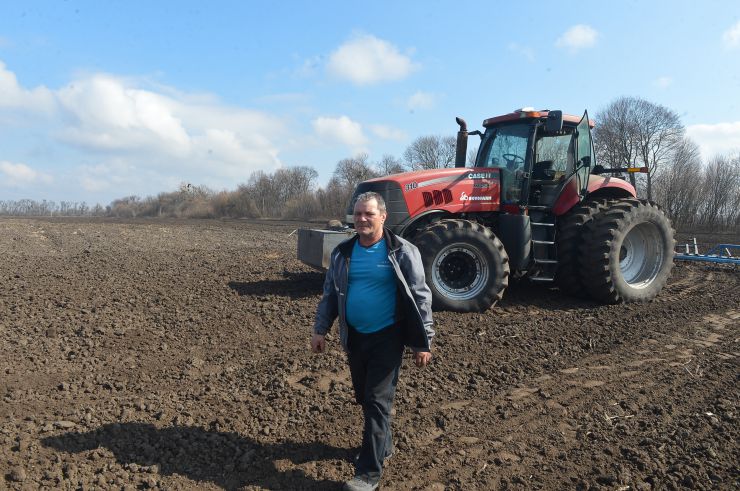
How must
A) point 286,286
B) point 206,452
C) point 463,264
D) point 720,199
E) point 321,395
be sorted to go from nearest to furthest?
point 206,452 → point 321,395 → point 463,264 → point 286,286 → point 720,199

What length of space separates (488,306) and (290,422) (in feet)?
11.7

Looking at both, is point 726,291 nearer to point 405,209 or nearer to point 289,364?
point 405,209

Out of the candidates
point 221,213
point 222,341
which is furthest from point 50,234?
point 221,213

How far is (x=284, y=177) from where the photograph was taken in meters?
55.2

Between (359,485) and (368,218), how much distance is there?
1399mm

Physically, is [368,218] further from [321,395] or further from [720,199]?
[720,199]

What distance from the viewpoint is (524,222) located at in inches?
268

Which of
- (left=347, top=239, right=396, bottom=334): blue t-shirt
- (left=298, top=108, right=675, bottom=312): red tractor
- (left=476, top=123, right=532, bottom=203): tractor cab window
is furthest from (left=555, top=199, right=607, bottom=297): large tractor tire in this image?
(left=347, top=239, right=396, bottom=334): blue t-shirt

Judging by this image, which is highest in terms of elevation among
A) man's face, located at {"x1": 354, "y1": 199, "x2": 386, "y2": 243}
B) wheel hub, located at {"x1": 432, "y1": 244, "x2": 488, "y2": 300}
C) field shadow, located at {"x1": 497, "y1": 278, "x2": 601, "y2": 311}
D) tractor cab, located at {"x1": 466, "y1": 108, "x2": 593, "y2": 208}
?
tractor cab, located at {"x1": 466, "y1": 108, "x2": 593, "y2": 208}

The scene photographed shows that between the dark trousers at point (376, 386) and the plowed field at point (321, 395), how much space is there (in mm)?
211

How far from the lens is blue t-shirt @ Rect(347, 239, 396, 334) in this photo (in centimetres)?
298

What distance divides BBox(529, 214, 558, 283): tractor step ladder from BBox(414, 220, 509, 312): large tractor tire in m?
0.77

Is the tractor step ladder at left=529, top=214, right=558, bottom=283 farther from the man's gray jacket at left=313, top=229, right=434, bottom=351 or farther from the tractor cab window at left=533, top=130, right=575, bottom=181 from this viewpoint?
the man's gray jacket at left=313, top=229, right=434, bottom=351

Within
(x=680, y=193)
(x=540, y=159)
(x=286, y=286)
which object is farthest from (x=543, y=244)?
(x=680, y=193)
